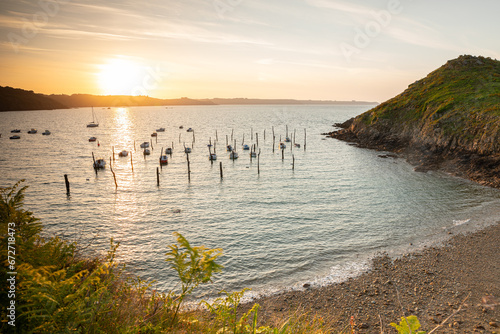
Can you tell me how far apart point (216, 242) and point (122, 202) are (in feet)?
59.7

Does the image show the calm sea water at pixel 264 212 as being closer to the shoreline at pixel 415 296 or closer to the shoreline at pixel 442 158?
the shoreline at pixel 415 296

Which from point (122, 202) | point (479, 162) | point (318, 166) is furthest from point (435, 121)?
point (122, 202)

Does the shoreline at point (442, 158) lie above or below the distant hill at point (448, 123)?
below

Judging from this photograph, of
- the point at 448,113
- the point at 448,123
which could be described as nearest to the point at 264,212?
the point at 448,123

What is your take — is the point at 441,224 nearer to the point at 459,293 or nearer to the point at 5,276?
the point at 459,293

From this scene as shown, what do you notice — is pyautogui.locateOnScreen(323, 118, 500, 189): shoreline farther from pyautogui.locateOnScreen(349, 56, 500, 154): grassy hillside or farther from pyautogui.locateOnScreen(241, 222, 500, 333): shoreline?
pyautogui.locateOnScreen(241, 222, 500, 333): shoreline

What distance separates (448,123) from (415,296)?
53.5 meters

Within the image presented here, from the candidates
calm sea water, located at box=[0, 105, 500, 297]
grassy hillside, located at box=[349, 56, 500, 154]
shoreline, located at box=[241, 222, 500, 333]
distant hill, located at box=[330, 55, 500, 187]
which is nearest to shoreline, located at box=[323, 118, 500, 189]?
distant hill, located at box=[330, 55, 500, 187]

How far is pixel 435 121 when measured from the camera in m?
58.8

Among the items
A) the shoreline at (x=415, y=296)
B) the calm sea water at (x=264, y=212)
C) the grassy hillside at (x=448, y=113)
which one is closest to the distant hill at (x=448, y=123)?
the grassy hillside at (x=448, y=113)

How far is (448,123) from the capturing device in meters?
55.7

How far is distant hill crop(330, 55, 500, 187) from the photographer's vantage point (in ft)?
148

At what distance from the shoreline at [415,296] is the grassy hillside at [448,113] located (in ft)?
118

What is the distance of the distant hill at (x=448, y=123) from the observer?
45.2m
